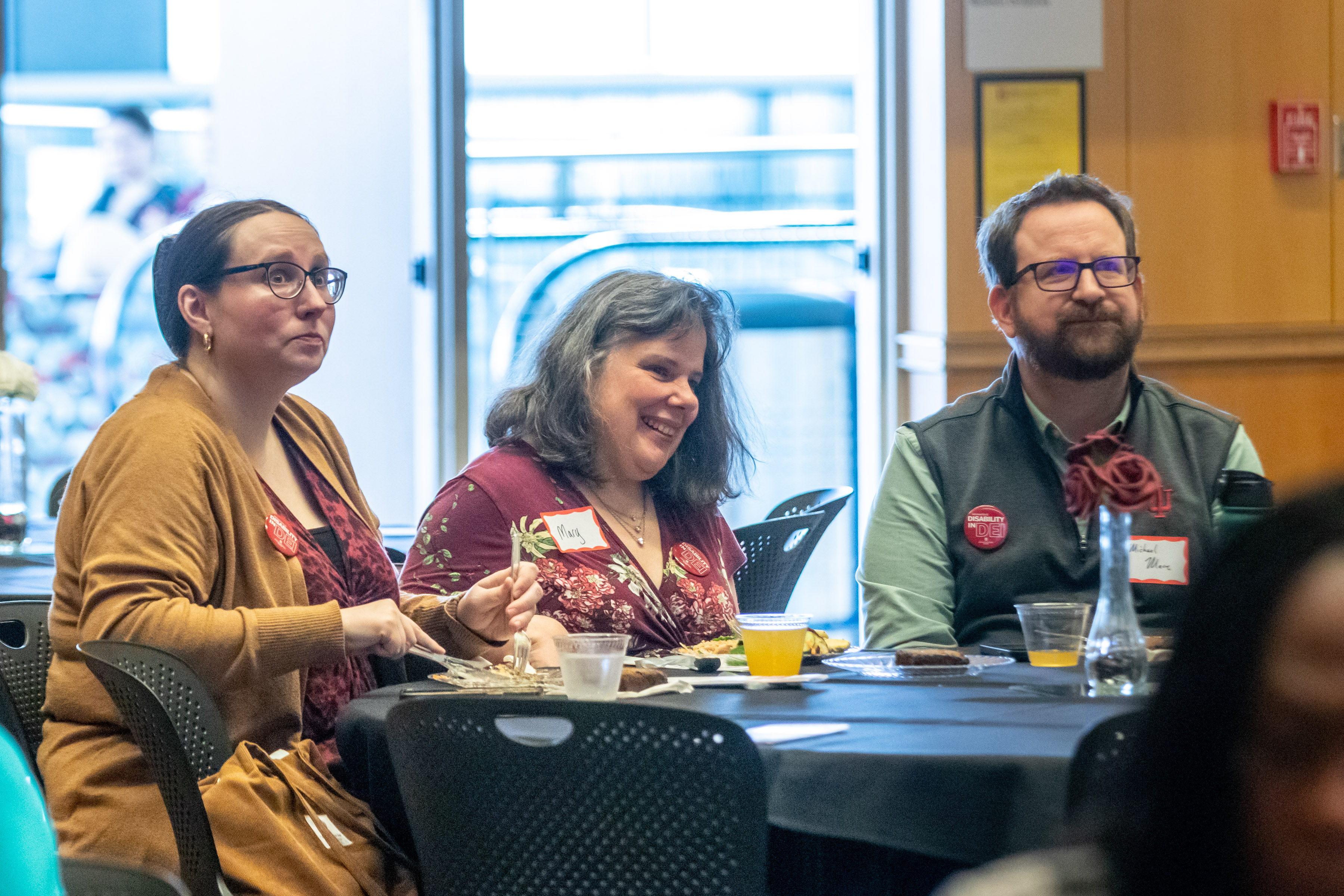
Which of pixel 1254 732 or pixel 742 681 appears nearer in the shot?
pixel 1254 732

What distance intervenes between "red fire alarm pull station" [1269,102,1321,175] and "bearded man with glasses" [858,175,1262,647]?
1538 mm

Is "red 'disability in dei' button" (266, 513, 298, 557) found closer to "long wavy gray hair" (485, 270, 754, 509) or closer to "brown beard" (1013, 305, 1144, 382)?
"long wavy gray hair" (485, 270, 754, 509)

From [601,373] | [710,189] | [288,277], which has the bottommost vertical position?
[601,373]

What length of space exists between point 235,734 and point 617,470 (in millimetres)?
873

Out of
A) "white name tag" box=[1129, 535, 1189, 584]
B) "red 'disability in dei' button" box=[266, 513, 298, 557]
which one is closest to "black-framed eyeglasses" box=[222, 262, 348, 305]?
"red 'disability in dei' button" box=[266, 513, 298, 557]

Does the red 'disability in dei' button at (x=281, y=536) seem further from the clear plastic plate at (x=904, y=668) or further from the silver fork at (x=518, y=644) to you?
the clear plastic plate at (x=904, y=668)

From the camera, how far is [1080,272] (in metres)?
2.49

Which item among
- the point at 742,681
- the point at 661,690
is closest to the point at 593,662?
the point at 661,690

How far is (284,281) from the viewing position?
86.9 inches

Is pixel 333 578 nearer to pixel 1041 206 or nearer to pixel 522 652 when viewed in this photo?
pixel 522 652

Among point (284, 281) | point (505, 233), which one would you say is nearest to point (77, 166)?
point (505, 233)

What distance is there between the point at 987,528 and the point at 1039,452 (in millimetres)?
184

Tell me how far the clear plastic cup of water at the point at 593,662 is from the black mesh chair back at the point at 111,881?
1.93 ft

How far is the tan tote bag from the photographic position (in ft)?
5.30
